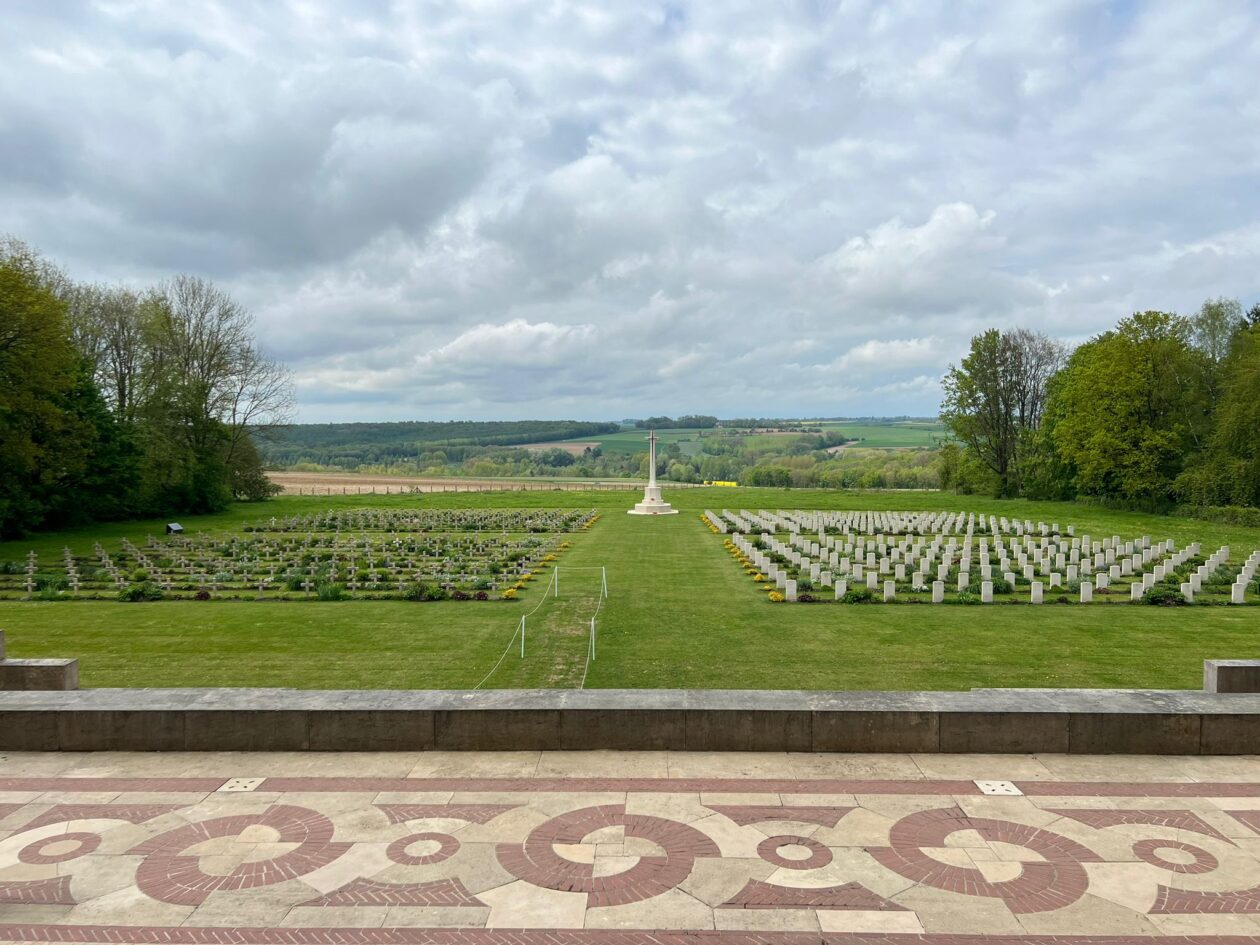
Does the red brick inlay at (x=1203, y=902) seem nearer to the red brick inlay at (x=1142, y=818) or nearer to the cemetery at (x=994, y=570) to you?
the red brick inlay at (x=1142, y=818)

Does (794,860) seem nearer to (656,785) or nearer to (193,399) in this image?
(656,785)

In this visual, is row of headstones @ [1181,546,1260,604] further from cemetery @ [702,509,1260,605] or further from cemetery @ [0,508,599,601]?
cemetery @ [0,508,599,601]

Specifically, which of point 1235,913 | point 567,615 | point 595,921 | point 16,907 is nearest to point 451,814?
point 595,921

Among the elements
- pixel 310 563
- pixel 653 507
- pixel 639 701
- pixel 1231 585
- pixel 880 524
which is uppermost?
pixel 639 701

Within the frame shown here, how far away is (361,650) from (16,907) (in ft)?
33.7

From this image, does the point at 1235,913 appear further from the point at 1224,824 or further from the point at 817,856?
the point at 817,856

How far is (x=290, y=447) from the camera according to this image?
129 meters

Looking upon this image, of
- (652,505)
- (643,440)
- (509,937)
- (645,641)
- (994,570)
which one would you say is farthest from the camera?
(643,440)

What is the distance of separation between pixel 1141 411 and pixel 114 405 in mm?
59508

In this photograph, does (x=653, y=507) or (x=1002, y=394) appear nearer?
(x=653, y=507)

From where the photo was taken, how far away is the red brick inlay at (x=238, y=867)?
15.4 ft

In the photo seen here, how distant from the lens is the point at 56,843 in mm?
5203

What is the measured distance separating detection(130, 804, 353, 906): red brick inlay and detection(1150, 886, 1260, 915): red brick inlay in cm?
484

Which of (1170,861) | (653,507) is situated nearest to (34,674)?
(1170,861)
